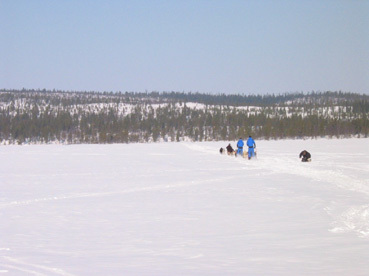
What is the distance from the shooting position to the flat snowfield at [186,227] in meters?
6.59

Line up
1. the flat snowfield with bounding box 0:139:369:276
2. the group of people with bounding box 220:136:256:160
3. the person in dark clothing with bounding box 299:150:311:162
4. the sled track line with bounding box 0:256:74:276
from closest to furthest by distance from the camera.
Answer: the sled track line with bounding box 0:256:74:276
the flat snowfield with bounding box 0:139:369:276
the person in dark clothing with bounding box 299:150:311:162
the group of people with bounding box 220:136:256:160

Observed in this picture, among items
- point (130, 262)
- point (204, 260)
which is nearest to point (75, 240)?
point (130, 262)

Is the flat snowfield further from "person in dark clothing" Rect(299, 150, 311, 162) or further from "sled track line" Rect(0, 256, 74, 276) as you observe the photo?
"person in dark clothing" Rect(299, 150, 311, 162)

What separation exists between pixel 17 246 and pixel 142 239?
79.5 inches

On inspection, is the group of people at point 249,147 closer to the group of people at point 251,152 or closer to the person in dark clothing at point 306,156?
the group of people at point 251,152

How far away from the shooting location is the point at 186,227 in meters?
9.27

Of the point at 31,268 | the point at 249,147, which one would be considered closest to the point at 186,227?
the point at 31,268

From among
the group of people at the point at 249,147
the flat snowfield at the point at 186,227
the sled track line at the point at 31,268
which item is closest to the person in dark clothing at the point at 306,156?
the group of people at the point at 249,147

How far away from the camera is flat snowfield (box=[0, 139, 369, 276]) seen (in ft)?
21.6

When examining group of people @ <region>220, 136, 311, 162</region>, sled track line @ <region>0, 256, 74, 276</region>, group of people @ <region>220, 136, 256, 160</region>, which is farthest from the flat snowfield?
group of people @ <region>220, 136, 256, 160</region>

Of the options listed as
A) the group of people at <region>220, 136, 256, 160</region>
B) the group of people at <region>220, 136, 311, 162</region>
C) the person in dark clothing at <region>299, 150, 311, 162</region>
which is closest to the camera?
the person in dark clothing at <region>299, 150, 311, 162</region>

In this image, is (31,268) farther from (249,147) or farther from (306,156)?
(249,147)

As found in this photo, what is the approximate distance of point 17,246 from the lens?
771cm

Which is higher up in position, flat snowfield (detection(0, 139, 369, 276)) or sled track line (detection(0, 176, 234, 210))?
flat snowfield (detection(0, 139, 369, 276))
